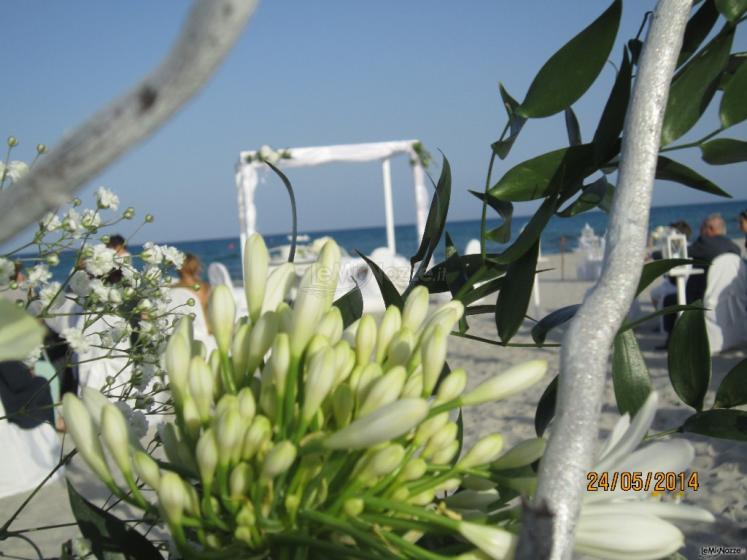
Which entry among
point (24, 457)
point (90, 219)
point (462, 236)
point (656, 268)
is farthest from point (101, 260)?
point (462, 236)

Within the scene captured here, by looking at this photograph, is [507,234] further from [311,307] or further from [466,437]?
[466,437]

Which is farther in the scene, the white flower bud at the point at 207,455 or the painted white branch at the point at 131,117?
the white flower bud at the point at 207,455

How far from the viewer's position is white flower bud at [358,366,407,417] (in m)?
0.36

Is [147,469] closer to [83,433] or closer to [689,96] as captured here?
[83,433]

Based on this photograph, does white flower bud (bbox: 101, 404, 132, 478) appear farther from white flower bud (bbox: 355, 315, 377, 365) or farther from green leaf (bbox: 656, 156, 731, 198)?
green leaf (bbox: 656, 156, 731, 198)

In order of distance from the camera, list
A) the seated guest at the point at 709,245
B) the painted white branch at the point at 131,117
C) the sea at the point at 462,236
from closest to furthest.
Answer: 1. the painted white branch at the point at 131,117
2. the seated guest at the point at 709,245
3. the sea at the point at 462,236

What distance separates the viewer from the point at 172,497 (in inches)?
13.8

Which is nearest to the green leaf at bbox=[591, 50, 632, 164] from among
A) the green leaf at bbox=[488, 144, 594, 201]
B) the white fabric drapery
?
the green leaf at bbox=[488, 144, 594, 201]

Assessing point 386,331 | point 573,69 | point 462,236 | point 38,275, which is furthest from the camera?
point 462,236

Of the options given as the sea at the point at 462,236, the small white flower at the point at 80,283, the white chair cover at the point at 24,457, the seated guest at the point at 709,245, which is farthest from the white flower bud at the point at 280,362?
the sea at the point at 462,236

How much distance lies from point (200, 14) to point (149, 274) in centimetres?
67

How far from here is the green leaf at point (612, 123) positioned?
21.0 inches

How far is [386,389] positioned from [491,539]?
0.09 meters

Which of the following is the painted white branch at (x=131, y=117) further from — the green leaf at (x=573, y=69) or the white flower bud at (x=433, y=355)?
the green leaf at (x=573, y=69)
